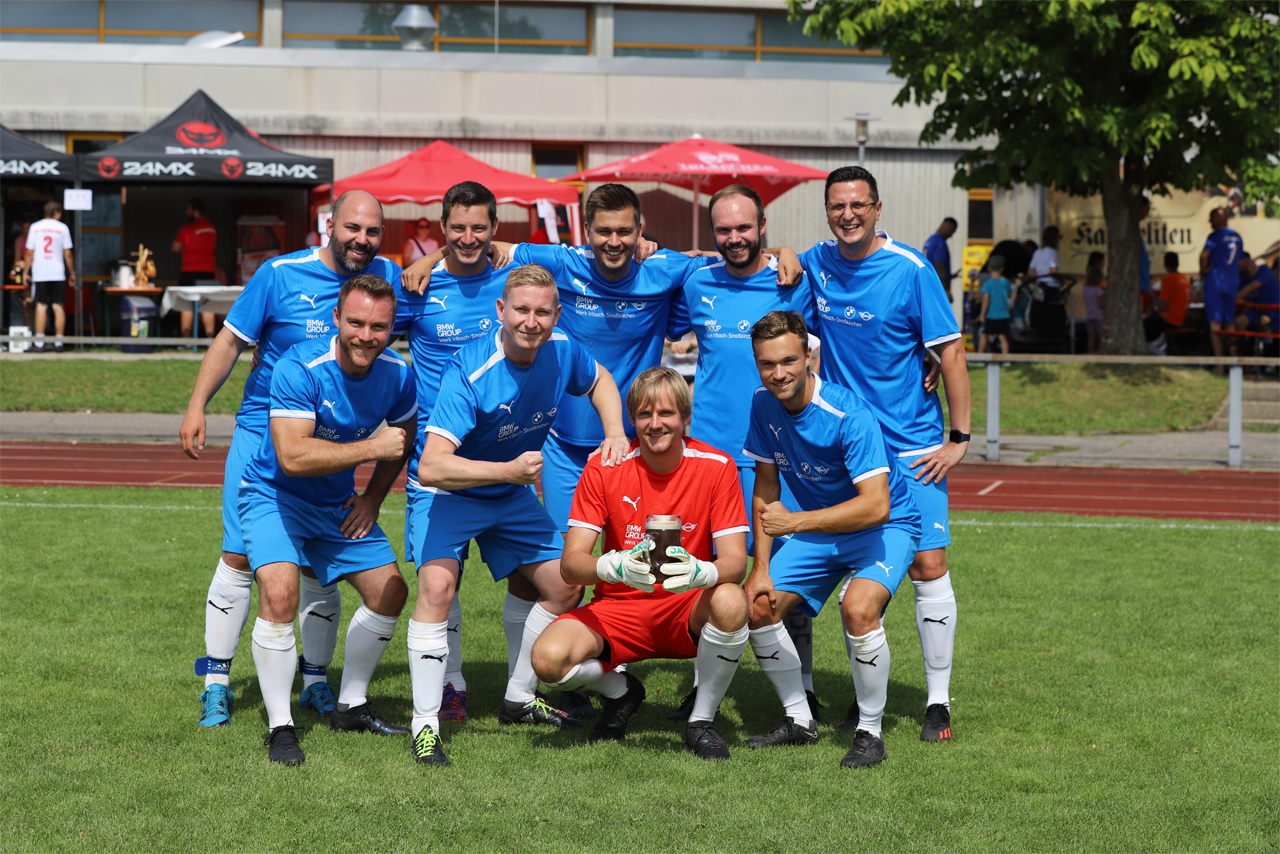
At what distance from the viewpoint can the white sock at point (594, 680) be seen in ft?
16.4

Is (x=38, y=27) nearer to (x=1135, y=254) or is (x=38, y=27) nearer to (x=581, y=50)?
(x=581, y=50)

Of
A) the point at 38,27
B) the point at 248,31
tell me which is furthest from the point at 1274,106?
the point at 38,27

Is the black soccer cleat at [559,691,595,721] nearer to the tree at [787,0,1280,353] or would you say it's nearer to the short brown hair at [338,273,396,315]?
the short brown hair at [338,273,396,315]

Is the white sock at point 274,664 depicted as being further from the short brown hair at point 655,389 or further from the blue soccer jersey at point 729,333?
the blue soccer jersey at point 729,333

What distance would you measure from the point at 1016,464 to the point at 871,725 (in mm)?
8902

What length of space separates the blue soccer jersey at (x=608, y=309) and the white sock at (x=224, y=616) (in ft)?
5.03

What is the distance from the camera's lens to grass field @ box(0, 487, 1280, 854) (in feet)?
13.7

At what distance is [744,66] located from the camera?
2281 cm

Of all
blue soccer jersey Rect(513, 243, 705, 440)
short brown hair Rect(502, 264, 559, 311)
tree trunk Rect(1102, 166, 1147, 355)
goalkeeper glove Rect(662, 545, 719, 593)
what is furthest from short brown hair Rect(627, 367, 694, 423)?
tree trunk Rect(1102, 166, 1147, 355)

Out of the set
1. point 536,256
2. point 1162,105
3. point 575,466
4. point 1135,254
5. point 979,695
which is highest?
point 1162,105

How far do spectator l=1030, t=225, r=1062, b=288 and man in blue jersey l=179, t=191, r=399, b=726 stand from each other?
48.1 feet

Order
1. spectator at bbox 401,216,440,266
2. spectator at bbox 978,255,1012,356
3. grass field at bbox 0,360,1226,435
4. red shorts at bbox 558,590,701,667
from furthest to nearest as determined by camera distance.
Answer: spectator at bbox 401,216,440,266 → spectator at bbox 978,255,1012,356 → grass field at bbox 0,360,1226,435 → red shorts at bbox 558,590,701,667

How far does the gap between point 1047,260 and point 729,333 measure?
47.1 feet

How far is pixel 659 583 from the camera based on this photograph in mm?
4785
